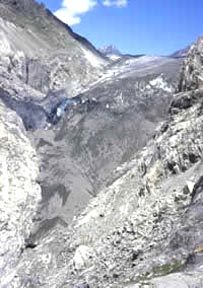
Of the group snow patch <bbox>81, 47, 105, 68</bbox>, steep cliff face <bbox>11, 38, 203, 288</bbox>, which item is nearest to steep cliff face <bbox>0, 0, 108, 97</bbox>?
snow patch <bbox>81, 47, 105, 68</bbox>

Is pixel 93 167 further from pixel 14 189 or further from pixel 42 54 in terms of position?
pixel 42 54

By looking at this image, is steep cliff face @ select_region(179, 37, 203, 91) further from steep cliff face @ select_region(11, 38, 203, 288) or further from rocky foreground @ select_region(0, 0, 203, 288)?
steep cliff face @ select_region(11, 38, 203, 288)

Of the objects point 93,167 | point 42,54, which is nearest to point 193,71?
point 93,167

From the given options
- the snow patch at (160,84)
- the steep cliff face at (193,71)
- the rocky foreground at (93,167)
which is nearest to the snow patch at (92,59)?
the rocky foreground at (93,167)

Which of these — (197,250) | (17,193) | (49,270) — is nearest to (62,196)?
(17,193)

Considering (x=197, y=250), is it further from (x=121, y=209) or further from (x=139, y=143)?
(x=139, y=143)

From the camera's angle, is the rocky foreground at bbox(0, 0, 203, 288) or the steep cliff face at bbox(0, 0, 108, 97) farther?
the steep cliff face at bbox(0, 0, 108, 97)
